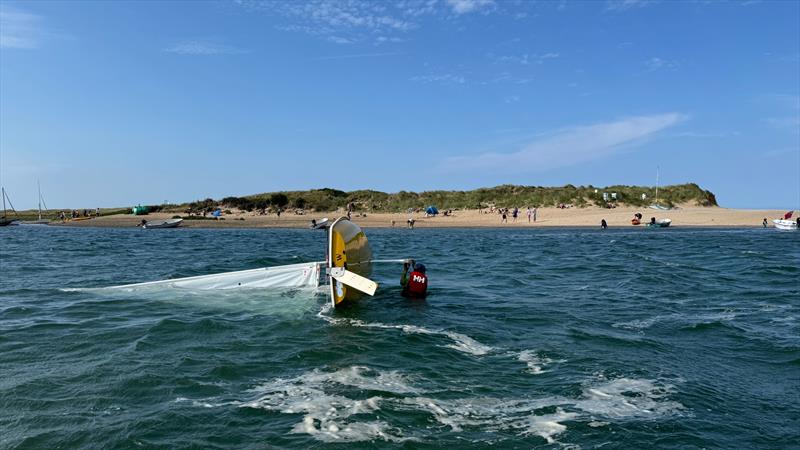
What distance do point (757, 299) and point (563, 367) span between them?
11.0 m

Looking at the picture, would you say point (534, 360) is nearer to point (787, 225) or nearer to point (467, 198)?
point (787, 225)

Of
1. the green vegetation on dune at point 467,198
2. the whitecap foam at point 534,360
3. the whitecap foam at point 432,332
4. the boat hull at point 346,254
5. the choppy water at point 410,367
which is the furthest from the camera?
the green vegetation on dune at point 467,198

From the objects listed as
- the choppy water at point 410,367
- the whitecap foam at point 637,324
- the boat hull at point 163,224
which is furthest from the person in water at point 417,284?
the boat hull at point 163,224

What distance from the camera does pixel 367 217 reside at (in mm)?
69812

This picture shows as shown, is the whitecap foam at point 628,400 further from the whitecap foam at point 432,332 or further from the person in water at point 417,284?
the person in water at point 417,284

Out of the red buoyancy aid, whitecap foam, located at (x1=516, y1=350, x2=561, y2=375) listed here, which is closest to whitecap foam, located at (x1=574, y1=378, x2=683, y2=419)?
whitecap foam, located at (x1=516, y1=350, x2=561, y2=375)

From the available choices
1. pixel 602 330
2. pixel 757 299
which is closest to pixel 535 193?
pixel 757 299

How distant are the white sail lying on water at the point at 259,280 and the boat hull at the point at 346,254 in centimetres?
154

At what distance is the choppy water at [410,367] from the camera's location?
22.2 ft

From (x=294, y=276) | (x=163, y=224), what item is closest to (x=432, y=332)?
(x=294, y=276)

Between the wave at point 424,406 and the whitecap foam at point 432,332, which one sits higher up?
Answer: the whitecap foam at point 432,332

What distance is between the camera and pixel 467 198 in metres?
81.2

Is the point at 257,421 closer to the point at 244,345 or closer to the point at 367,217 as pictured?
the point at 244,345

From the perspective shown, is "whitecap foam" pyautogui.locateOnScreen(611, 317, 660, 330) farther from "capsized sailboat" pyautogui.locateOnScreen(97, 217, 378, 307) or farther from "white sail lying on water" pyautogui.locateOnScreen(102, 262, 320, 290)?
"white sail lying on water" pyautogui.locateOnScreen(102, 262, 320, 290)
